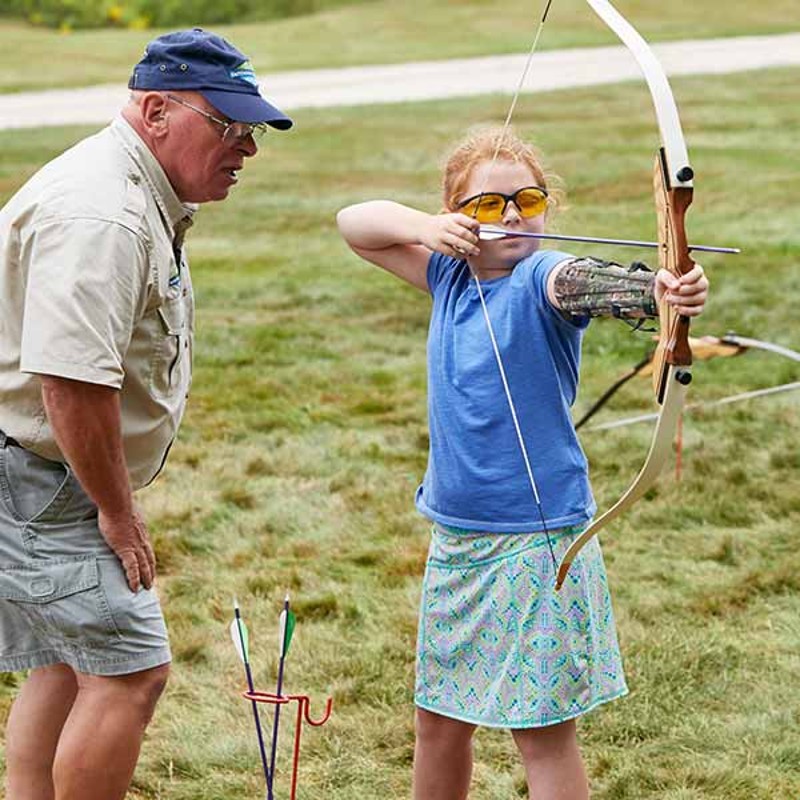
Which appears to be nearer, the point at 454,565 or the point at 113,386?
the point at 113,386

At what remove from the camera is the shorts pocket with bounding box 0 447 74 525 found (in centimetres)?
271

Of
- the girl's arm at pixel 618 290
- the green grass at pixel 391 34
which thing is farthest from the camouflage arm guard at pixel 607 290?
the green grass at pixel 391 34

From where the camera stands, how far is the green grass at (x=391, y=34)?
22000 mm

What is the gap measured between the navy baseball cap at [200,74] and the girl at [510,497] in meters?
0.39

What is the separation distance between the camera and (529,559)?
2.73 m

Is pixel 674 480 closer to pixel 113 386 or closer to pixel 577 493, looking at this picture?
pixel 577 493

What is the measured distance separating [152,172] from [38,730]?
1.09m

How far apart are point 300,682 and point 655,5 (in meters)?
24.1

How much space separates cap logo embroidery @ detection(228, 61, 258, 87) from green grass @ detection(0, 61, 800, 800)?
3.59 ft

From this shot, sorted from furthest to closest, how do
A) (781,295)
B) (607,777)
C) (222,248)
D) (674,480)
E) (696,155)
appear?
(696,155) < (222,248) < (781,295) < (674,480) < (607,777)

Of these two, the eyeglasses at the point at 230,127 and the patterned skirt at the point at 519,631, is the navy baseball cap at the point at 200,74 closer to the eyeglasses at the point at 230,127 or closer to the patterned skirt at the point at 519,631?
the eyeglasses at the point at 230,127

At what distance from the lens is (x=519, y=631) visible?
8.99 feet

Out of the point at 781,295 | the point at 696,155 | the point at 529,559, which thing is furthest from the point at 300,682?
the point at 696,155

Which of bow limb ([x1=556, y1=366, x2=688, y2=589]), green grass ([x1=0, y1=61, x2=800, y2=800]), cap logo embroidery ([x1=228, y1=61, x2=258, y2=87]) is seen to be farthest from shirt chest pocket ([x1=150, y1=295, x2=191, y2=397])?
green grass ([x1=0, y1=61, x2=800, y2=800])
